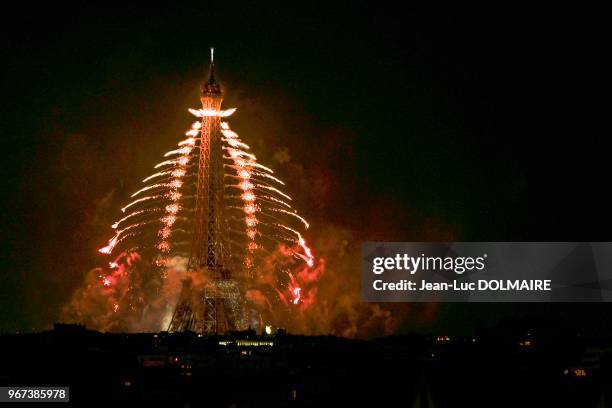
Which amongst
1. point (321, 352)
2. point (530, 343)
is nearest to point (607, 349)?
point (530, 343)

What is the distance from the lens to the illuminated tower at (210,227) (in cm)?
11469

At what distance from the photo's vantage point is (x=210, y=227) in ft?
378

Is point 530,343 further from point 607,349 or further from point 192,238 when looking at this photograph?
point 192,238

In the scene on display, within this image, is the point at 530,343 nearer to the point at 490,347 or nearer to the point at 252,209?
the point at 490,347

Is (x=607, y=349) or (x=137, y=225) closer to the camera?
(x=137, y=225)

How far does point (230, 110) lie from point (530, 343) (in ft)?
126

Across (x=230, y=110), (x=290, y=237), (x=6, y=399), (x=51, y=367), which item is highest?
(x=230, y=110)

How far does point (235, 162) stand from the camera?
4523 inches

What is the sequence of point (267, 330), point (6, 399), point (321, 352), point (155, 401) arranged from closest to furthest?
point (6, 399)
point (155, 401)
point (267, 330)
point (321, 352)

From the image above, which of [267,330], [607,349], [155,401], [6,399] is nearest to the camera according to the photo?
[6,399]

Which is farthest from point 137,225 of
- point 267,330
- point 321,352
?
point 321,352

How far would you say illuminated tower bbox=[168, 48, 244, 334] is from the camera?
115 m

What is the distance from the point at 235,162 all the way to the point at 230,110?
336 cm

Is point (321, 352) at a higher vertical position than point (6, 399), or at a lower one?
higher
